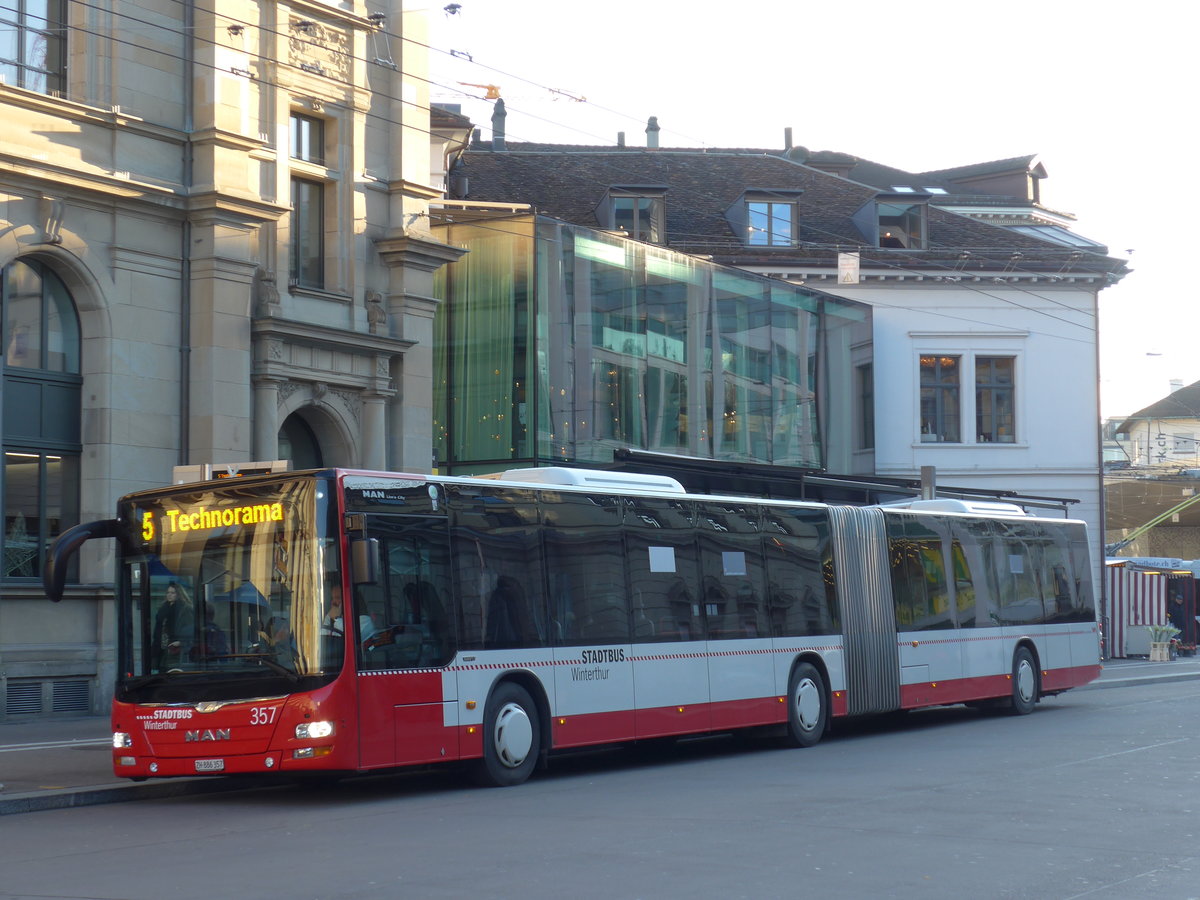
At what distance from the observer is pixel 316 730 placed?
12.4m

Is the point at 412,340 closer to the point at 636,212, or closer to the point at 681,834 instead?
the point at 636,212

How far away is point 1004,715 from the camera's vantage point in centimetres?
2311

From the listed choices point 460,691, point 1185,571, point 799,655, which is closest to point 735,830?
point 460,691

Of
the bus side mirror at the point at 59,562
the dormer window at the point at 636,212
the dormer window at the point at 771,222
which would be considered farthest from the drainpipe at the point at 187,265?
the dormer window at the point at 771,222

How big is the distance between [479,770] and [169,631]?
115 inches

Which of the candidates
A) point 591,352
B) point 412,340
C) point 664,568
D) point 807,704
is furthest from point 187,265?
point 807,704

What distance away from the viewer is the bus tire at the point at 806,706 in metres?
18.1

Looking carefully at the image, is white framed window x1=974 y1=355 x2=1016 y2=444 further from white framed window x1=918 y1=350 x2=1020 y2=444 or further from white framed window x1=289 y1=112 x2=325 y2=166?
white framed window x1=289 y1=112 x2=325 y2=166

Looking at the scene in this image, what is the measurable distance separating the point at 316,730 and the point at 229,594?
53.6 inches

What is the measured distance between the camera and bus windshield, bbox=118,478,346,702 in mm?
12633

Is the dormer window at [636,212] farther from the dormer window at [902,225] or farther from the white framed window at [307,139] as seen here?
the white framed window at [307,139]

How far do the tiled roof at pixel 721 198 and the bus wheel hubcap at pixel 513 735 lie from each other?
82.3ft

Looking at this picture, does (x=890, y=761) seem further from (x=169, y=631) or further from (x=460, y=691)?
(x=169, y=631)

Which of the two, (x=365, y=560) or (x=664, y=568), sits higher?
(x=365, y=560)
